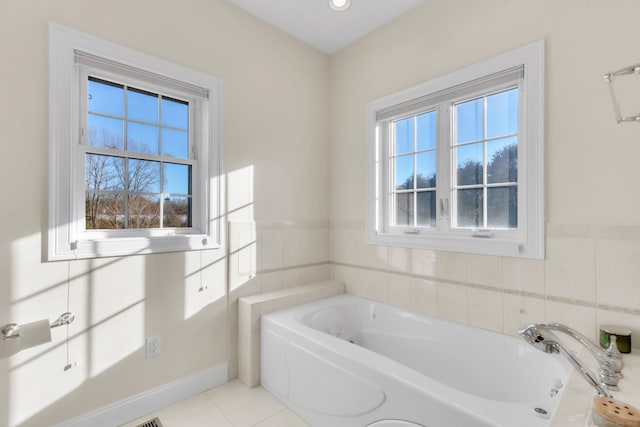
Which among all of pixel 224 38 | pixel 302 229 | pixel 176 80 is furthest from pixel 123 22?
pixel 302 229

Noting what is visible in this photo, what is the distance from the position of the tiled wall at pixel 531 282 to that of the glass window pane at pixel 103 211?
1.88 meters

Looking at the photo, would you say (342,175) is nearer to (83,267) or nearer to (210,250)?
(210,250)

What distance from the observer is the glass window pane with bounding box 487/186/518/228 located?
1945mm

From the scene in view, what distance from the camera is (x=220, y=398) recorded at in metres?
2.07

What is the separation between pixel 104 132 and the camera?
1.86 metres

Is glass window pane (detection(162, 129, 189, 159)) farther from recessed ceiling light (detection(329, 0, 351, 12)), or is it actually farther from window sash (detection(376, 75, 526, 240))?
window sash (detection(376, 75, 526, 240))

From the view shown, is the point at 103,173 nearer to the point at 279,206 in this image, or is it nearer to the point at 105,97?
the point at 105,97

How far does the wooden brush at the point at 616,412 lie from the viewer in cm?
86

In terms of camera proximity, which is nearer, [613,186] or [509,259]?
[613,186]

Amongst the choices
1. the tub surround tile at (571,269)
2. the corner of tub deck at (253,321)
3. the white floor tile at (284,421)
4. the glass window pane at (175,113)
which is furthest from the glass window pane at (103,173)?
the tub surround tile at (571,269)

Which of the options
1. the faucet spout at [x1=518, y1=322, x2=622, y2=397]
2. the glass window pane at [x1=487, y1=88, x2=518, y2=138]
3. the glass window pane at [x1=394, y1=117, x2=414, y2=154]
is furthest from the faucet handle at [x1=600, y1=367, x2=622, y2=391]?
the glass window pane at [x1=394, y1=117, x2=414, y2=154]

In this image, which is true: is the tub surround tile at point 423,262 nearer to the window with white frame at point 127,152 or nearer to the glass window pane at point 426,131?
the glass window pane at point 426,131

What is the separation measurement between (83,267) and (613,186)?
2805 mm

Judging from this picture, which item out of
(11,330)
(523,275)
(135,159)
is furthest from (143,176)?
(523,275)
